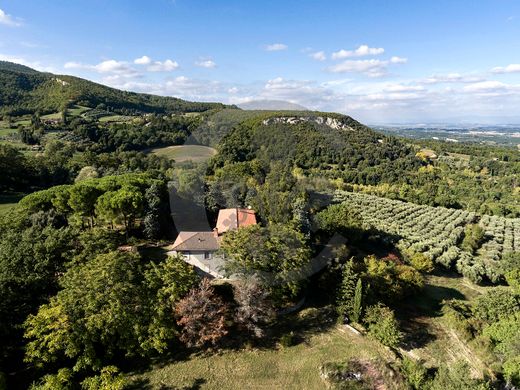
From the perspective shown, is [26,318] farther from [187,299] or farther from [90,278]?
[187,299]

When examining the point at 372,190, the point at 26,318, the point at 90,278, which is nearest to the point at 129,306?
the point at 90,278

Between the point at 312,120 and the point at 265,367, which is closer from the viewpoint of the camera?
the point at 265,367

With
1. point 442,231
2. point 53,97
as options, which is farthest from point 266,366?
point 53,97

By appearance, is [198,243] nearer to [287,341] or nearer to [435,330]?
[287,341]

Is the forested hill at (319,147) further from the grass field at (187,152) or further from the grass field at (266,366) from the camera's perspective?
the grass field at (266,366)

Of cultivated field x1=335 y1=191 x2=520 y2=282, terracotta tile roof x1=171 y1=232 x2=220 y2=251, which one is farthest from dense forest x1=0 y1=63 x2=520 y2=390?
terracotta tile roof x1=171 y1=232 x2=220 y2=251

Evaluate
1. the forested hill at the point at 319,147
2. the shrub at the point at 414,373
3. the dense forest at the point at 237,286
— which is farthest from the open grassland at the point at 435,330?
the forested hill at the point at 319,147
